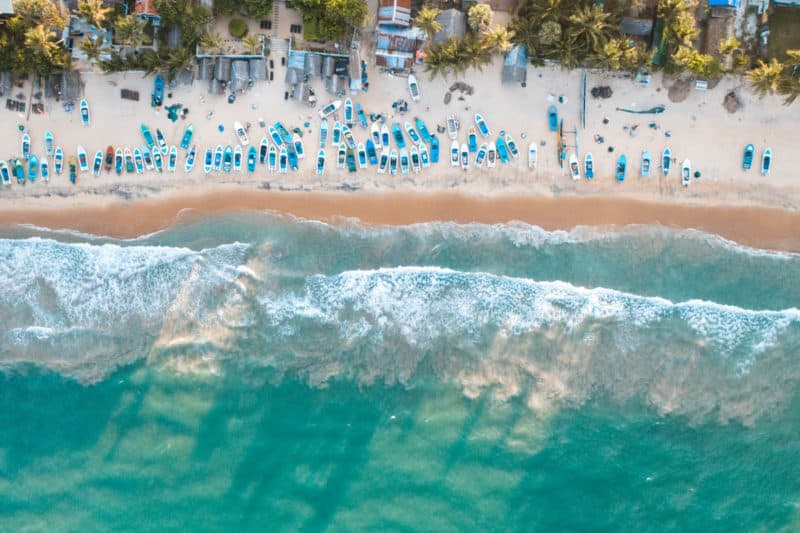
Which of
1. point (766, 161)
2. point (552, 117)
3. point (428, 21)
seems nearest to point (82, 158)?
point (428, 21)

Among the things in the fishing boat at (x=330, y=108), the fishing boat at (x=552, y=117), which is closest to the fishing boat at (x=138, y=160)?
the fishing boat at (x=330, y=108)

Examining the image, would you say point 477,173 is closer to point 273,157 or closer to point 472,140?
point 472,140

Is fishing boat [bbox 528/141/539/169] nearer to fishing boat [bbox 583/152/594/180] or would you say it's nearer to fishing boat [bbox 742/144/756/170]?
fishing boat [bbox 583/152/594/180]

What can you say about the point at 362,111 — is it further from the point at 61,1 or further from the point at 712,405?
the point at 712,405

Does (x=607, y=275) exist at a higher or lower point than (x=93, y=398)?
higher

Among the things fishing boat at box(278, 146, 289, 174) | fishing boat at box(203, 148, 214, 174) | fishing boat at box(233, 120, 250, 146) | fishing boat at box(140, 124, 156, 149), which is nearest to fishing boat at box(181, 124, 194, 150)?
fishing boat at box(203, 148, 214, 174)

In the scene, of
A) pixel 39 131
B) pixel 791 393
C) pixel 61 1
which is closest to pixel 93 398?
pixel 39 131

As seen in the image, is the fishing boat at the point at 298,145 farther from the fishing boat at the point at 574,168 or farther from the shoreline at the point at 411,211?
the fishing boat at the point at 574,168
